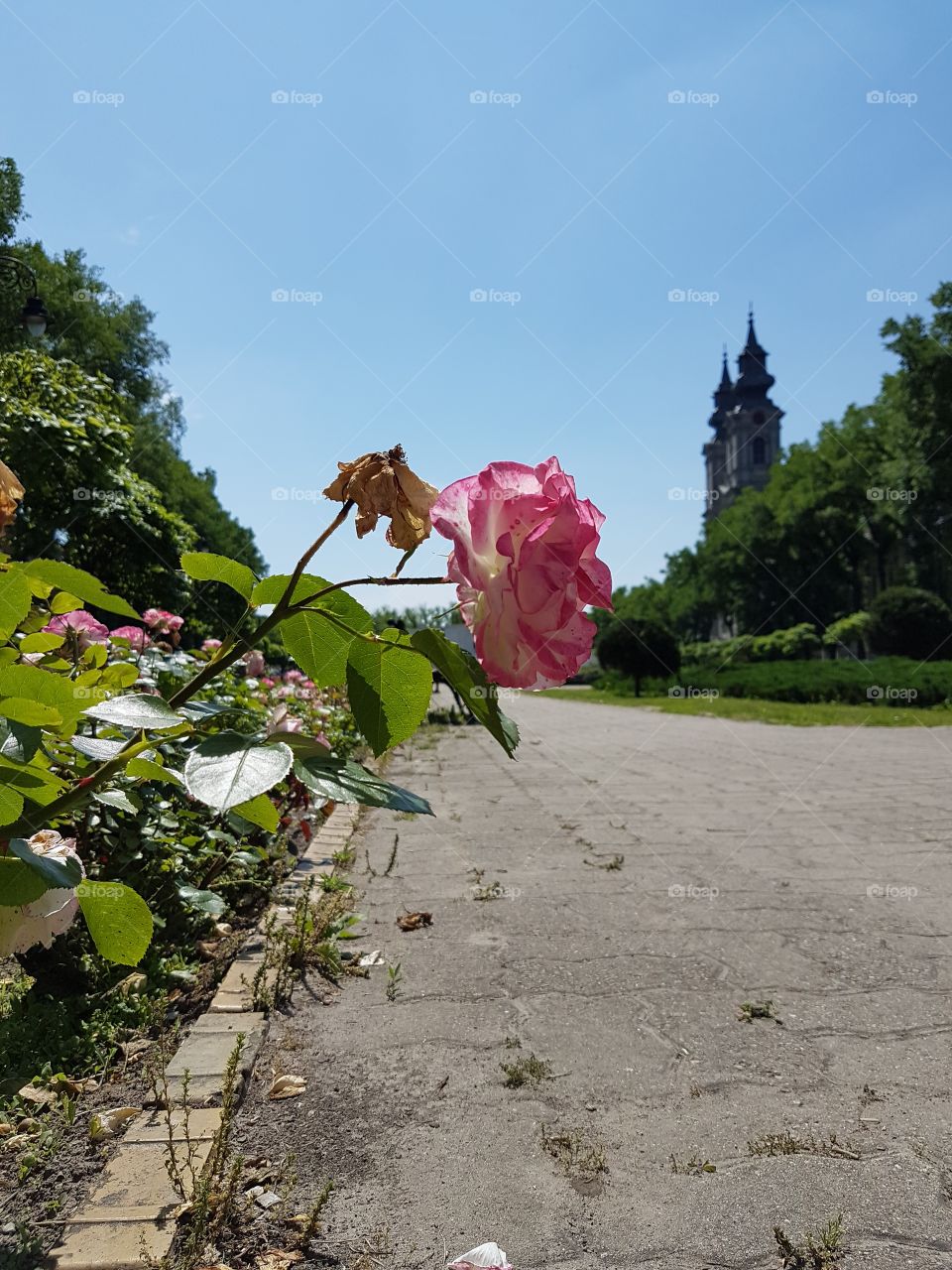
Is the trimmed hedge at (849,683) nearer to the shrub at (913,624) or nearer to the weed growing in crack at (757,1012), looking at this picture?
the shrub at (913,624)

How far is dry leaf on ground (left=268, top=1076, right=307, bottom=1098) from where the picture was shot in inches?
81.2

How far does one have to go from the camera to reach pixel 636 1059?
2.37 metres

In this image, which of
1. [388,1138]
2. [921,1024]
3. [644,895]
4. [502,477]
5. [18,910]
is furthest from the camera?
[644,895]

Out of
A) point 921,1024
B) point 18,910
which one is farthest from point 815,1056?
point 18,910

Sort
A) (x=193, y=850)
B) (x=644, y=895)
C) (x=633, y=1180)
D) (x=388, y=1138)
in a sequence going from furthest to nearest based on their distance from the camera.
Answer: (x=644, y=895)
(x=193, y=850)
(x=388, y=1138)
(x=633, y=1180)

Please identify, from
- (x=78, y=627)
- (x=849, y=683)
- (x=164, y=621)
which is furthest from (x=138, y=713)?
(x=849, y=683)

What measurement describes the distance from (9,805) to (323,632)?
23 cm

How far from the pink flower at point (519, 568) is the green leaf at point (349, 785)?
0.09m

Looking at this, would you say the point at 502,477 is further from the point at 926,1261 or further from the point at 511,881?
the point at 511,881

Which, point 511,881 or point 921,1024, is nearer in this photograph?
point 921,1024

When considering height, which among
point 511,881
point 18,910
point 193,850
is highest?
point 18,910

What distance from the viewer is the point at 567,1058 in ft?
7.68

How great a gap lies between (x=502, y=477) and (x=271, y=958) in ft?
8.27

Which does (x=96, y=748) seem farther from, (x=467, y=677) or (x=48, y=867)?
(x=467, y=677)
